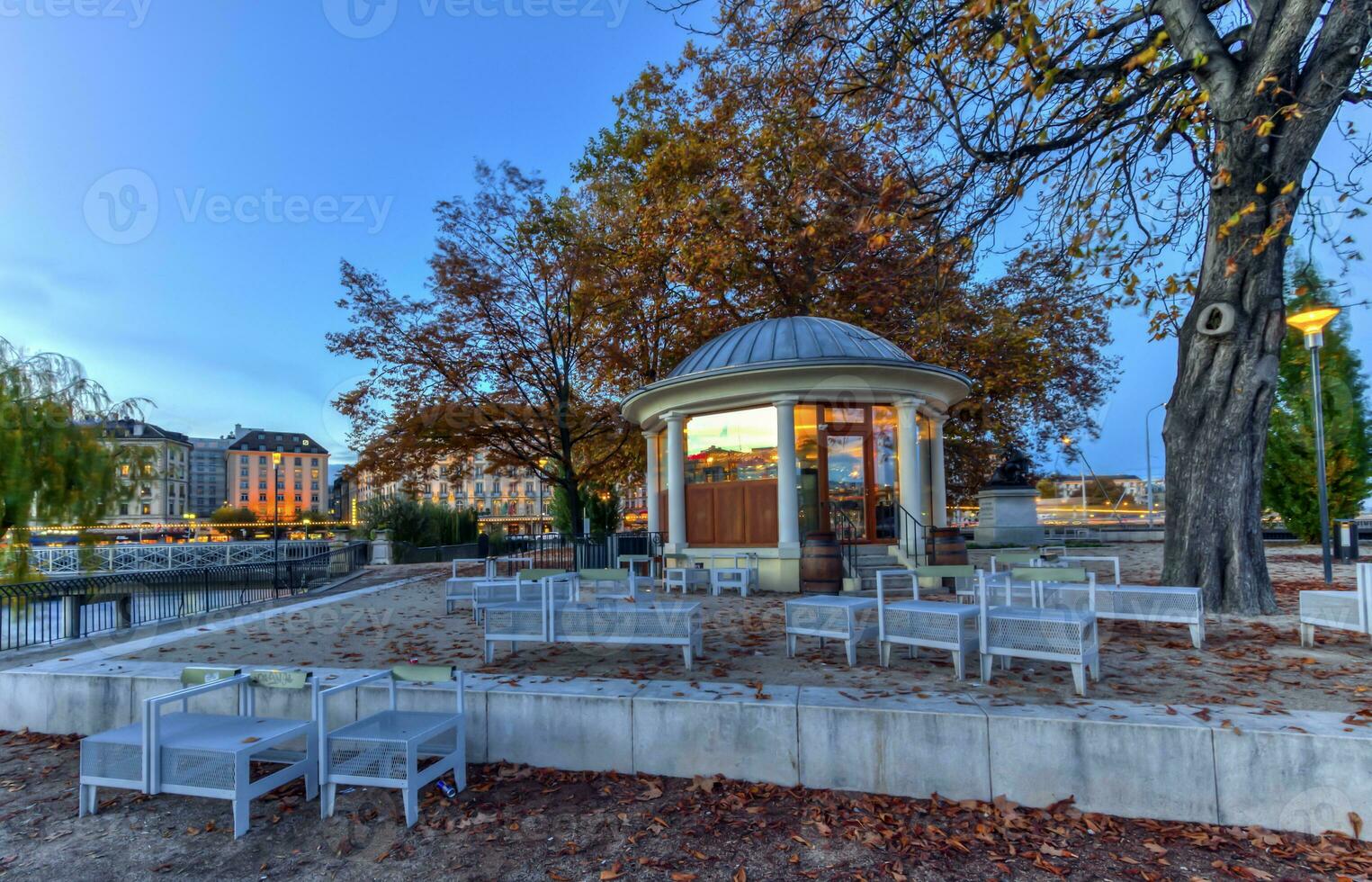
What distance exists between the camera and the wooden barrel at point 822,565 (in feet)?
40.3

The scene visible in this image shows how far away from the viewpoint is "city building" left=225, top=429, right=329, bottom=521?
5974 inches

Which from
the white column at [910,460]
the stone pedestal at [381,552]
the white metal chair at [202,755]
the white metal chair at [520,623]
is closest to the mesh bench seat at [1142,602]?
the white metal chair at [520,623]

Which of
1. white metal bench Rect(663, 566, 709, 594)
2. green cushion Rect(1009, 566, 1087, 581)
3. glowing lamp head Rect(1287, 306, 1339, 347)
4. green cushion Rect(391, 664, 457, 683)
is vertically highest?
glowing lamp head Rect(1287, 306, 1339, 347)

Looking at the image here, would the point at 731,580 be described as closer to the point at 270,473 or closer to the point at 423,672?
the point at 423,672

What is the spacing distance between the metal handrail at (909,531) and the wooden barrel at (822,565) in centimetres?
222

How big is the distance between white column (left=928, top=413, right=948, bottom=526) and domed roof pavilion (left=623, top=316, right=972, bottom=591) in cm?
18

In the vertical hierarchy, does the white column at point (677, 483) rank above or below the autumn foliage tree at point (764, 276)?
below

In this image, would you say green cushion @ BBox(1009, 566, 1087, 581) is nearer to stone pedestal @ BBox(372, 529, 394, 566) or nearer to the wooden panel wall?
the wooden panel wall

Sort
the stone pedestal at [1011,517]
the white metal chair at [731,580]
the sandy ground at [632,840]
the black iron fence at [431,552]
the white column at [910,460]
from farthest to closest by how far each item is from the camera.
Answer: the black iron fence at [431,552] < the stone pedestal at [1011,517] < the white column at [910,460] < the white metal chair at [731,580] < the sandy ground at [632,840]

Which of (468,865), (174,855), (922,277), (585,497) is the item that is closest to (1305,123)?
(922,277)

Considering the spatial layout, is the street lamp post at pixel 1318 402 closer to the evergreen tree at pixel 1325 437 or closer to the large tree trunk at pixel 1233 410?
the large tree trunk at pixel 1233 410

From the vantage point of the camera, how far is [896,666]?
6.70 m

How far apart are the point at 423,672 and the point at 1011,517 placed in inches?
976

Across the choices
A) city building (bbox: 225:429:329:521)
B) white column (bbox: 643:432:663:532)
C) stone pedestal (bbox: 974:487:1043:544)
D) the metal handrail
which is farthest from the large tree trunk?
city building (bbox: 225:429:329:521)
